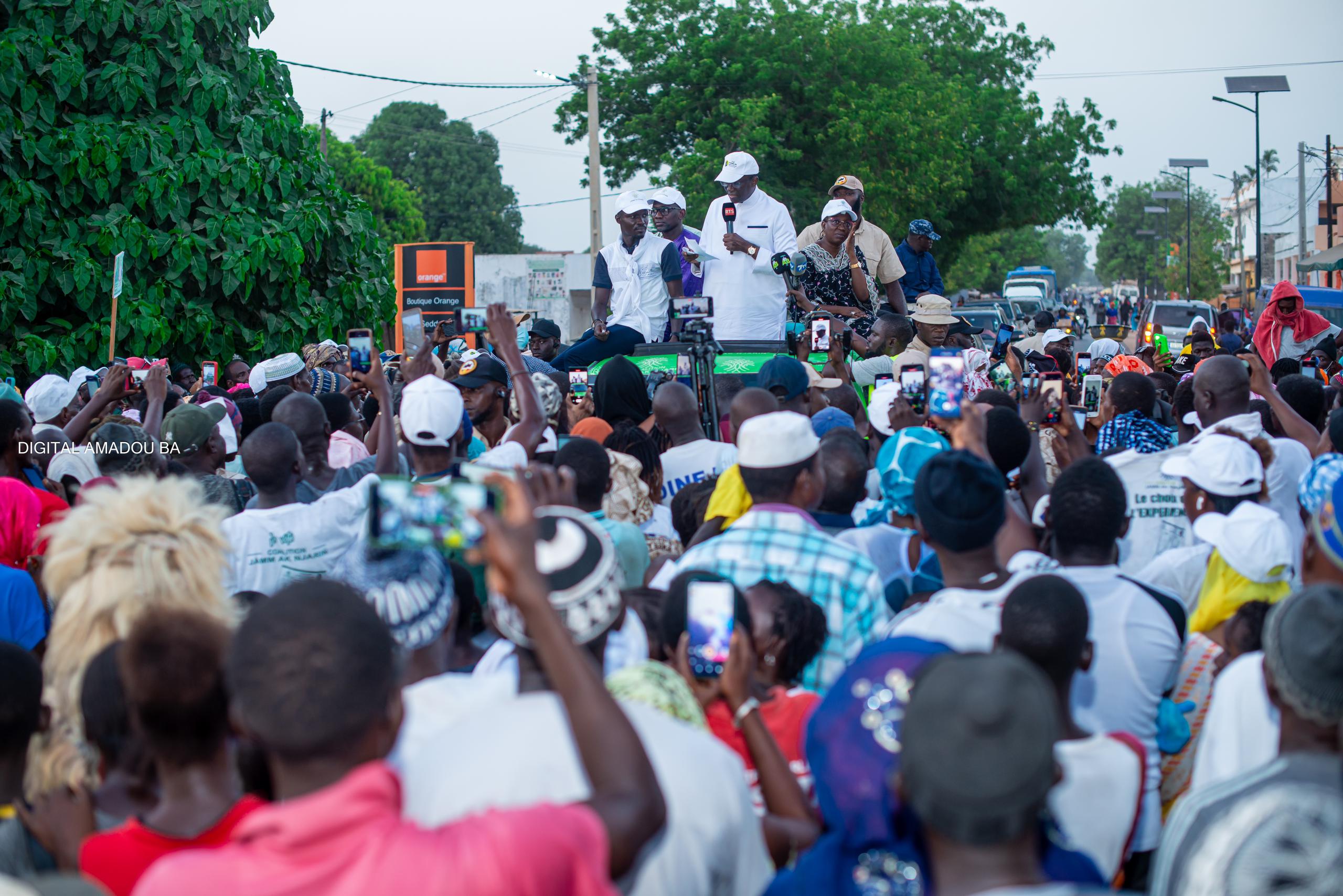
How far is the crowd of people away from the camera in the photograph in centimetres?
186

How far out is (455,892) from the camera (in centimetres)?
180

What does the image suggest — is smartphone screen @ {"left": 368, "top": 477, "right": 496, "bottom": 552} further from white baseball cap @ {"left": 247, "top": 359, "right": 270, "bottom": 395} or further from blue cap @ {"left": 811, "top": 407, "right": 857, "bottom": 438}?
white baseball cap @ {"left": 247, "top": 359, "right": 270, "bottom": 395}

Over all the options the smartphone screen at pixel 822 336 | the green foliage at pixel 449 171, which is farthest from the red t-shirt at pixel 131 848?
the green foliage at pixel 449 171

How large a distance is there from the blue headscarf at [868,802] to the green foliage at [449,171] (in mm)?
69473

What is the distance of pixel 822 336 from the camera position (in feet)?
24.5

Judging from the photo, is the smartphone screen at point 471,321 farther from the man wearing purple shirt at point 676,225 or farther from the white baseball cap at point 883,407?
the white baseball cap at point 883,407

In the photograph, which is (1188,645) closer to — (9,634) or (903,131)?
(9,634)

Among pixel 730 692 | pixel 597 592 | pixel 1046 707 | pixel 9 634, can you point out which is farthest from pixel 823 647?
pixel 9 634

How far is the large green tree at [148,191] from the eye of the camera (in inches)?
506

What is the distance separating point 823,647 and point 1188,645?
1219 mm

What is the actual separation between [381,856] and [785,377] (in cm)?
461

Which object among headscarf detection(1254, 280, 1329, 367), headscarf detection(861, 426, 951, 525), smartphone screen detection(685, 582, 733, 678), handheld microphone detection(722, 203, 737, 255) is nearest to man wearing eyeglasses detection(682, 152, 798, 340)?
handheld microphone detection(722, 203, 737, 255)

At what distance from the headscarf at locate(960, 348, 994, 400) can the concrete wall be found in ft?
119

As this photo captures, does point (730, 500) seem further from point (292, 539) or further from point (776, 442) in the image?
point (292, 539)
